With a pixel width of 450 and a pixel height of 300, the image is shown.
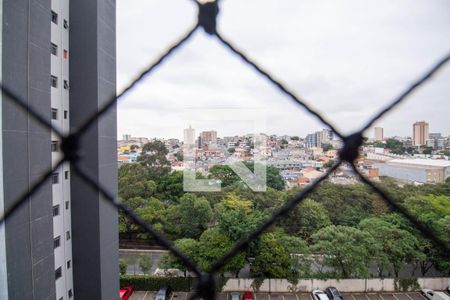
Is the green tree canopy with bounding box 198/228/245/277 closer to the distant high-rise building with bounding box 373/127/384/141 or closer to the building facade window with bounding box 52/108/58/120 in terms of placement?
the building facade window with bounding box 52/108/58/120

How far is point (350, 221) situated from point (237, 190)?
7.57ft

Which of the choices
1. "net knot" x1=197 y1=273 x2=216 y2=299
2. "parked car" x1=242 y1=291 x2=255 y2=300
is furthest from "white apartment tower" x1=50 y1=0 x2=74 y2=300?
"net knot" x1=197 y1=273 x2=216 y2=299

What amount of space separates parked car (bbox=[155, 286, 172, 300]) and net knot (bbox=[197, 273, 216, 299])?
4613mm

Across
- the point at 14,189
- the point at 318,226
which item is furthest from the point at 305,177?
the point at 14,189

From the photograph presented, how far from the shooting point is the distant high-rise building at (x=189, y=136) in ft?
18.6

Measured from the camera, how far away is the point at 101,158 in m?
2.96

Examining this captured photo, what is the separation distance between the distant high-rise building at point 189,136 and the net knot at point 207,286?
539 cm

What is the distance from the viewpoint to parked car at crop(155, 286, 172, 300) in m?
4.39

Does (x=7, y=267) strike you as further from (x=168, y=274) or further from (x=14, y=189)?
(x=168, y=274)

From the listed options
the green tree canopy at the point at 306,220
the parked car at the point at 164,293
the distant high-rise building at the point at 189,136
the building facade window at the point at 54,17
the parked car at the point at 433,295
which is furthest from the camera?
the distant high-rise building at the point at 189,136

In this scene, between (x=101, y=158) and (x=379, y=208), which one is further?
(x=379, y=208)

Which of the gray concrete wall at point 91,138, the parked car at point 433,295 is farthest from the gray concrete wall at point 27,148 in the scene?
the parked car at point 433,295

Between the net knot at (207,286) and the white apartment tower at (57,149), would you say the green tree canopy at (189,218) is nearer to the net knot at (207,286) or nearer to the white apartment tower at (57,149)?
the white apartment tower at (57,149)

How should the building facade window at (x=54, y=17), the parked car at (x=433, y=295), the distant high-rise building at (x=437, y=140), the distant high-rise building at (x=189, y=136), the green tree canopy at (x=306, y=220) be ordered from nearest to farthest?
the building facade window at (x=54, y=17)
the parked car at (x=433, y=295)
the green tree canopy at (x=306, y=220)
the distant high-rise building at (x=189, y=136)
the distant high-rise building at (x=437, y=140)
